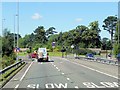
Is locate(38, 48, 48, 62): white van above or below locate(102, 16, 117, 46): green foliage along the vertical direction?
below

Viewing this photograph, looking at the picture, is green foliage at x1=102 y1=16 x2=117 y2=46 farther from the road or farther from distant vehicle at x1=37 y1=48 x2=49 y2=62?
the road

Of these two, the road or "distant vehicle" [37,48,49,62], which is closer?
the road

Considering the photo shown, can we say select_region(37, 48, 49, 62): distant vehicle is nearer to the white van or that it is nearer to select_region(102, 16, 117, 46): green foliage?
the white van

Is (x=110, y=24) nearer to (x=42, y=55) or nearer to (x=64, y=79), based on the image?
(x=42, y=55)

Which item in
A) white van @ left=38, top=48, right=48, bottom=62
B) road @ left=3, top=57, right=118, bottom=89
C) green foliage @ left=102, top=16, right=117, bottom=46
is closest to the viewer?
road @ left=3, top=57, right=118, bottom=89

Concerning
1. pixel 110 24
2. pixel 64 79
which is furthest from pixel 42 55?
pixel 110 24

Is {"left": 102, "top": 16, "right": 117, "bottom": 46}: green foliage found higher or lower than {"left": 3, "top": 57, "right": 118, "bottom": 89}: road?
higher

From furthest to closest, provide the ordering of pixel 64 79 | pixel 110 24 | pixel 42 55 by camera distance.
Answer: pixel 110 24
pixel 42 55
pixel 64 79

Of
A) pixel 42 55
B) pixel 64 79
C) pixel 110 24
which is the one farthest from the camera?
pixel 110 24

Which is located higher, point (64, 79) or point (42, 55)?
point (42, 55)

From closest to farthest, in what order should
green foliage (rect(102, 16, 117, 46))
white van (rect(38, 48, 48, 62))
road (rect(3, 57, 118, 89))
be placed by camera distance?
road (rect(3, 57, 118, 89)) < white van (rect(38, 48, 48, 62)) < green foliage (rect(102, 16, 117, 46))

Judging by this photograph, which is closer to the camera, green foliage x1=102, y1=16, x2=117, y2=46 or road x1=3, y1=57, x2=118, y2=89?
road x1=3, y1=57, x2=118, y2=89

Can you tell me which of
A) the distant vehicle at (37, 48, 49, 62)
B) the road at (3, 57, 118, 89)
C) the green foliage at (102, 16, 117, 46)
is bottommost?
the road at (3, 57, 118, 89)

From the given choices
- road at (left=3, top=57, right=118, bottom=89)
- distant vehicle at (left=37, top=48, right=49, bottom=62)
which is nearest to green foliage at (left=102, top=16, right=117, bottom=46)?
distant vehicle at (left=37, top=48, right=49, bottom=62)
